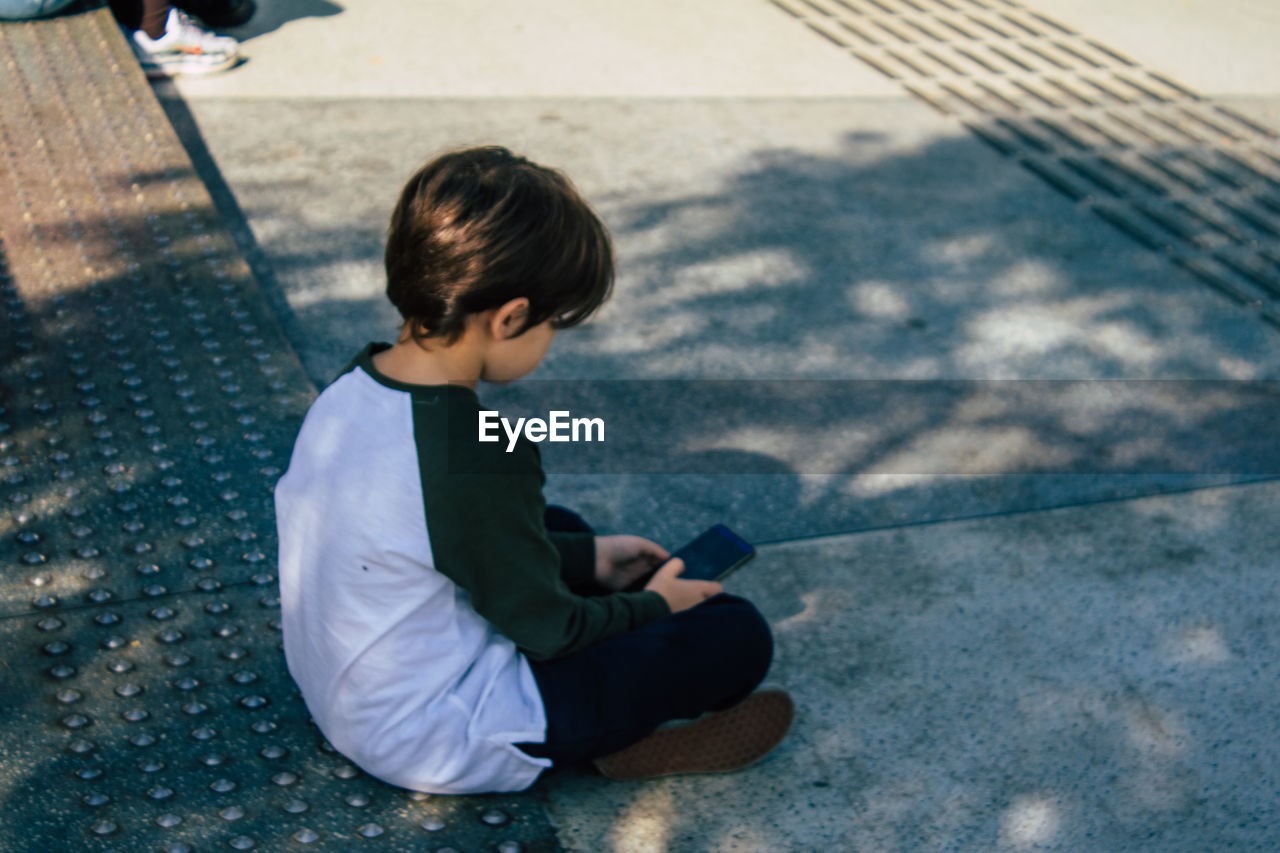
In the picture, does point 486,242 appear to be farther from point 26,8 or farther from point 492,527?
point 26,8

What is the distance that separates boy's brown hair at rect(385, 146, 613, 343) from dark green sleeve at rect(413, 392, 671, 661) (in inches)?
6.1

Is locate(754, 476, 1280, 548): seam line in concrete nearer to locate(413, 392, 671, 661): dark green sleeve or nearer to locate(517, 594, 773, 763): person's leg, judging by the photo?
locate(517, 594, 773, 763): person's leg

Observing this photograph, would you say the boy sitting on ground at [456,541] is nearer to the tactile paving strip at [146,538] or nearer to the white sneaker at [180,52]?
the tactile paving strip at [146,538]

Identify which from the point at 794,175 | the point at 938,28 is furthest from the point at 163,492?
the point at 938,28

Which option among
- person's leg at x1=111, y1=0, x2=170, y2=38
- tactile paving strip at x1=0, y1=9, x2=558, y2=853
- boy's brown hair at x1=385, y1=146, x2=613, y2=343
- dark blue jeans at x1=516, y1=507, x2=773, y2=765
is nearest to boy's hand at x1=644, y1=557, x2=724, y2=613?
dark blue jeans at x1=516, y1=507, x2=773, y2=765

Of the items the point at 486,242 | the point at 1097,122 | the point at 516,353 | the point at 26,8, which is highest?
the point at 486,242

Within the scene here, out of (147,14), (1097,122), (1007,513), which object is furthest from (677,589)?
(147,14)

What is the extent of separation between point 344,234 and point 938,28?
3266 millimetres

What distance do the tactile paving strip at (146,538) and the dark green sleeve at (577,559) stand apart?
42 cm

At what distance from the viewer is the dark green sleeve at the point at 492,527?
167cm

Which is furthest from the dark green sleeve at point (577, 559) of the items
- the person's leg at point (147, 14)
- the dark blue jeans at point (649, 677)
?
the person's leg at point (147, 14)

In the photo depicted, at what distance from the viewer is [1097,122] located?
479cm

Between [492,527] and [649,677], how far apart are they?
0.41 m

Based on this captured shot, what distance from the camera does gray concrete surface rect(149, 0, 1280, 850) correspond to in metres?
2.12
